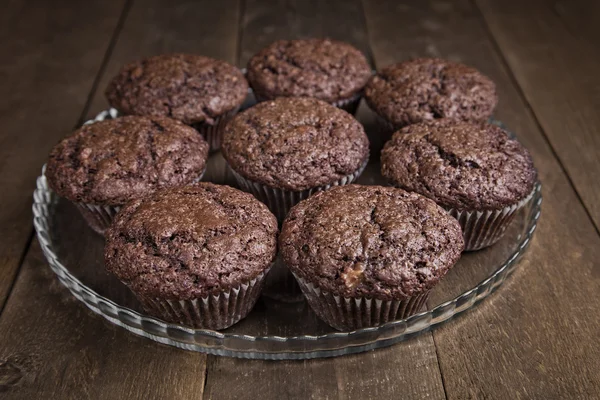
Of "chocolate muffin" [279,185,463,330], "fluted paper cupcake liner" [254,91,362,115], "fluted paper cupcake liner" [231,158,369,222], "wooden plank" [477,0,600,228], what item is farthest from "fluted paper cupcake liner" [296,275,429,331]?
"fluted paper cupcake liner" [254,91,362,115]

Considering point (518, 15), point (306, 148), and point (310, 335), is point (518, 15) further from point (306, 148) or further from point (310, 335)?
Result: point (310, 335)

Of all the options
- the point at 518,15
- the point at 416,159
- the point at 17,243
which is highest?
the point at 416,159

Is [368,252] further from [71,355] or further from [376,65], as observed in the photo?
[376,65]

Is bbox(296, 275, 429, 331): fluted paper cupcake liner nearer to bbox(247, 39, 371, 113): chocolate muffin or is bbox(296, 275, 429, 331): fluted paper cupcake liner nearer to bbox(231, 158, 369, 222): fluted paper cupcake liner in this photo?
bbox(231, 158, 369, 222): fluted paper cupcake liner

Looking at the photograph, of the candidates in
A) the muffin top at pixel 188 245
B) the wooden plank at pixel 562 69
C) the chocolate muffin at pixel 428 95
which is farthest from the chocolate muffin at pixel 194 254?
the wooden plank at pixel 562 69

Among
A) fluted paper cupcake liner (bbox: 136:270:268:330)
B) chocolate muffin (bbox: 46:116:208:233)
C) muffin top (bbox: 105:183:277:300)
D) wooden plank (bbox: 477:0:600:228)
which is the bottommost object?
wooden plank (bbox: 477:0:600:228)

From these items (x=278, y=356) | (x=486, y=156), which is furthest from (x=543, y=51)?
(x=278, y=356)

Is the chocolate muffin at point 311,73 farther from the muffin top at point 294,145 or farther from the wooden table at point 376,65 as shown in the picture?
the wooden table at point 376,65
